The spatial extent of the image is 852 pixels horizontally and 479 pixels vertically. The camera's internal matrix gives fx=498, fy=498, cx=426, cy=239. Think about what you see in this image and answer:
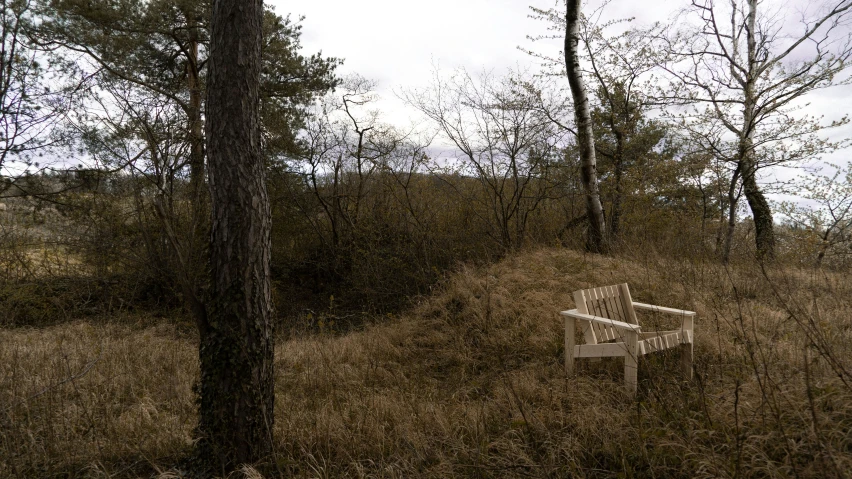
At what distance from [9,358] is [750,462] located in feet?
21.6

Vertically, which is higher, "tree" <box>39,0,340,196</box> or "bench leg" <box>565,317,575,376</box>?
"tree" <box>39,0,340,196</box>

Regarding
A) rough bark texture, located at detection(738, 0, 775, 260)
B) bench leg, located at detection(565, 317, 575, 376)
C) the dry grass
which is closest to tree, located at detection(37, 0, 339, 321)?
the dry grass

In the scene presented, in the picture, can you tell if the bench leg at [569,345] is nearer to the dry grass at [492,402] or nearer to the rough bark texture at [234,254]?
the dry grass at [492,402]

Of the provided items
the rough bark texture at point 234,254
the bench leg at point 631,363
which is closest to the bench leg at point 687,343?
the bench leg at point 631,363

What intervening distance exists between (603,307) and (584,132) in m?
5.14

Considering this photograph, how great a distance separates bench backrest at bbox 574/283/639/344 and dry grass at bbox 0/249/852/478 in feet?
1.06

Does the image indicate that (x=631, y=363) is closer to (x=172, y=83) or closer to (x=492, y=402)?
(x=492, y=402)

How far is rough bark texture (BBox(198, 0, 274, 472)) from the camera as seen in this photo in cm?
276

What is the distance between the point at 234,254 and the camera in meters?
2.75

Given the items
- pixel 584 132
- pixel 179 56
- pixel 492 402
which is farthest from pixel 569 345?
pixel 179 56

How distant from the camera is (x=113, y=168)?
8336mm

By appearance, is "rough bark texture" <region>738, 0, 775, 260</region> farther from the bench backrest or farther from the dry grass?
the bench backrest

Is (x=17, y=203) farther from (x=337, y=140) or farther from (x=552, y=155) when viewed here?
(x=552, y=155)

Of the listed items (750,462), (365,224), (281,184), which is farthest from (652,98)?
(750,462)
